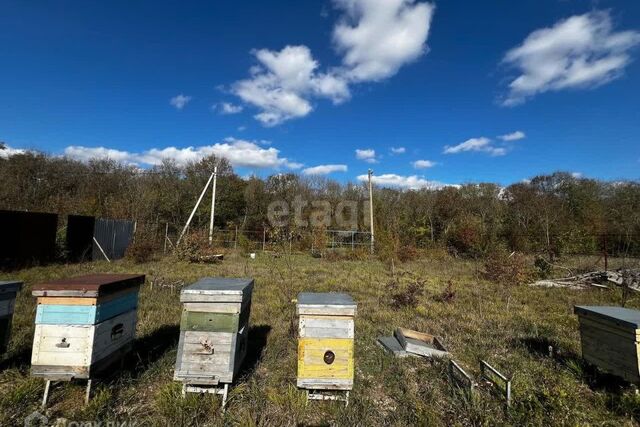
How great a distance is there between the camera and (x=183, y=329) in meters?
Result: 3.60

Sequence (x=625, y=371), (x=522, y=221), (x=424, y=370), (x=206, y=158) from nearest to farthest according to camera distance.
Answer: (x=625, y=371) < (x=424, y=370) < (x=522, y=221) < (x=206, y=158)

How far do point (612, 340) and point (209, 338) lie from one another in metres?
4.81

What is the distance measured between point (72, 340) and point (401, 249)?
748 inches

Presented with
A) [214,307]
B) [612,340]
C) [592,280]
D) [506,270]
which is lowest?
[592,280]

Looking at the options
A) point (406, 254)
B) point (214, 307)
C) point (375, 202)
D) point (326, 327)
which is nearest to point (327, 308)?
point (326, 327)

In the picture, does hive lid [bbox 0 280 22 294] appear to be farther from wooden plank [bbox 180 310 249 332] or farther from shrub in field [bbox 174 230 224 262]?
shrub in field [bbox 174 230 224 262]

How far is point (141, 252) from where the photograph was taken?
15297mm

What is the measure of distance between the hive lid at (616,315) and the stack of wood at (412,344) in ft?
6.50

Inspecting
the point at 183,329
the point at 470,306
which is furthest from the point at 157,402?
the point at 470,306

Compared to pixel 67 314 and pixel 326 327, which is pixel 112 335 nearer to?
pixel 67 314

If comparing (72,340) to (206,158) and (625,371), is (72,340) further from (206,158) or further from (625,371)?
(206,158)

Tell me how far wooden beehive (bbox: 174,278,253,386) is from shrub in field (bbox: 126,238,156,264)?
527 inches

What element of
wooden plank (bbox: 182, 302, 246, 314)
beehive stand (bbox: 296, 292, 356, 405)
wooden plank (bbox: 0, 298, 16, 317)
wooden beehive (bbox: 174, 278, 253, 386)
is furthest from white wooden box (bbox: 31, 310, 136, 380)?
beehive stand (bbox: 296, 292, 356, 405)

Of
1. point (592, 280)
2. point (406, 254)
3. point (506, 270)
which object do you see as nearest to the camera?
point (506, 270)
